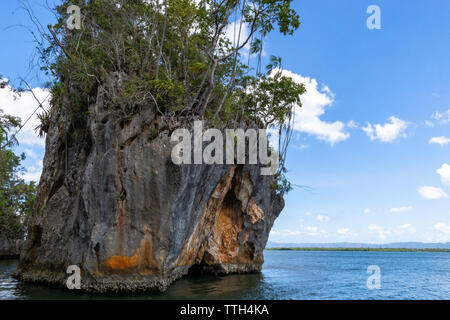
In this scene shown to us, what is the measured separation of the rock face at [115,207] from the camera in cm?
1052

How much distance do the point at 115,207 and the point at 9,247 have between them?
2353 centimetres

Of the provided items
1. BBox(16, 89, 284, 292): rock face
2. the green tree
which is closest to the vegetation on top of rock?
BBox(16, 89, 284, 292): rock face

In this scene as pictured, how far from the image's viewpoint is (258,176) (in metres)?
18.9

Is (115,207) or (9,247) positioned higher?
(115,207)

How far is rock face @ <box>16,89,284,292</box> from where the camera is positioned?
10.5 metres

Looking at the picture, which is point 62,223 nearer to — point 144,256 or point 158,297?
point 144,256

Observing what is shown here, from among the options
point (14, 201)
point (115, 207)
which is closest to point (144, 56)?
point (115, 207)

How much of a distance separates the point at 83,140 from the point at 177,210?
573cm

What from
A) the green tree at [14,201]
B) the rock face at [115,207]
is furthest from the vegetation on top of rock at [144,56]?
the green tree at [14,201]

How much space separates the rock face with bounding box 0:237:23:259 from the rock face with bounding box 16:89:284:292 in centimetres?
1714

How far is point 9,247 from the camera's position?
27.7 metres

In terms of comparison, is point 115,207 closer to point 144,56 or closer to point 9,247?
point 144,56
